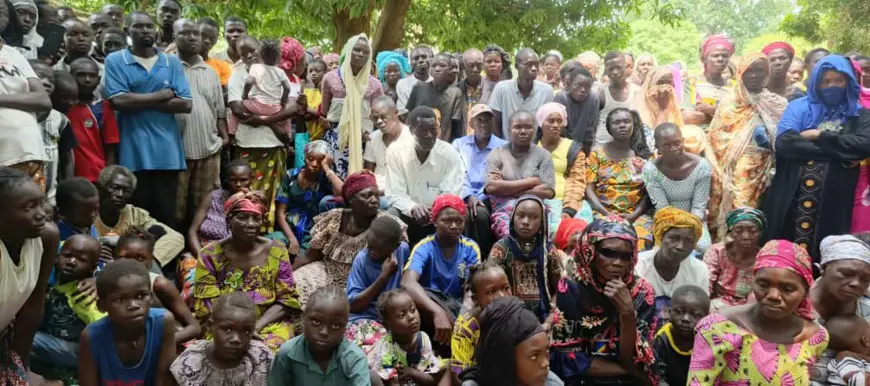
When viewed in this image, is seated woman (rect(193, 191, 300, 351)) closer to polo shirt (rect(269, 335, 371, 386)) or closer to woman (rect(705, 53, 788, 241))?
polo shirt (rect(269, 335, 371, 386))

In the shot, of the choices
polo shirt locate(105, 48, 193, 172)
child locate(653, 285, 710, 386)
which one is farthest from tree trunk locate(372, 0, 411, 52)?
child locate(653, 285, 710, 386)

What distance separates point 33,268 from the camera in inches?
129

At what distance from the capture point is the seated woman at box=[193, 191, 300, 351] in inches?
176

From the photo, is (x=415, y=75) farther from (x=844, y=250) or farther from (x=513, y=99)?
(x=844, y=250)

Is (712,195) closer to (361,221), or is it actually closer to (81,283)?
(361,221)

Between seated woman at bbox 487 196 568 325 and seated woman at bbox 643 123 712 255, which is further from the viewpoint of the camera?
seated woman at bbox 643 123 712 255

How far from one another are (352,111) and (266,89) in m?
0.80

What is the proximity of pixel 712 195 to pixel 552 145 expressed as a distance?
1.45 meters

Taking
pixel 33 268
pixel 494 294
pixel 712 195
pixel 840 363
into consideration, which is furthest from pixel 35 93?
pixel 712 195

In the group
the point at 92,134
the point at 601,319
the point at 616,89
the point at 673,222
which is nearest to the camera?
the point at 601,319

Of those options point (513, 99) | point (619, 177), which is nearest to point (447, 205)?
point (619, 177)

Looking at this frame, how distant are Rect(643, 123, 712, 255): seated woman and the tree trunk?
20.6 ft

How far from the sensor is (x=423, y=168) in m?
6.04

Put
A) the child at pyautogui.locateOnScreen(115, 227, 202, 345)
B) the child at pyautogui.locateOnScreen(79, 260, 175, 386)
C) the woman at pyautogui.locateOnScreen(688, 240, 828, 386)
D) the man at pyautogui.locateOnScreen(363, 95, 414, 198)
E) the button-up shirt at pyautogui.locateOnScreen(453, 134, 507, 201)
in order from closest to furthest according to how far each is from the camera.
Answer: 1. the woman at pyautogui.locateOnScreen(688, 240, 828, 386)
2. the child at pyautogui.locateOnScreen(79, 260, 175, 386)
3. the child at pyautogui.locateOnScreen(115, 227, 202, 345)
4. the button-up shirt at pyautogui.locateOnScreen(453, 134, 507, 201)
5. the man at pyautogui.locateOnScreen(363, 95, 414, 198)
